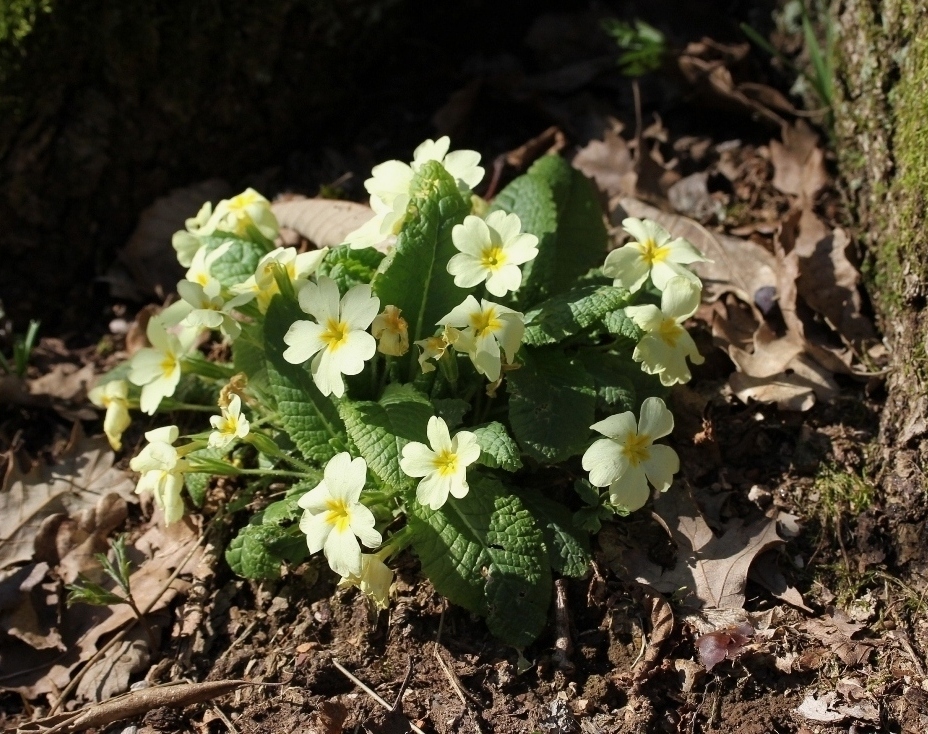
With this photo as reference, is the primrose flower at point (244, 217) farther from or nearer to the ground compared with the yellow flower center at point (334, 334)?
farther from the ground

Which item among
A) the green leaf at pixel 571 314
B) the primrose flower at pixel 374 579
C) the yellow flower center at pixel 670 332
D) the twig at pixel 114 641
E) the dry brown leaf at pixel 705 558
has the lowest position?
the dry brown leaf at pixel 705 558

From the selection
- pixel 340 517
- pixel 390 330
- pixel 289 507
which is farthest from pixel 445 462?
pixel 289 507

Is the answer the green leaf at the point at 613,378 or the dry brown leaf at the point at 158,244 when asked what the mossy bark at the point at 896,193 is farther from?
the dry brown leaf at the point at 158,244

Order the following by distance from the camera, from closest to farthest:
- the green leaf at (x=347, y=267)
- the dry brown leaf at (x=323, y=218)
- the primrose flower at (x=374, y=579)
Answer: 1. the primrose flower at (x=374, y=579)
2. the green leaf at (x=347, y=267)
3. the dry brown leaf at (x=323, y=218)

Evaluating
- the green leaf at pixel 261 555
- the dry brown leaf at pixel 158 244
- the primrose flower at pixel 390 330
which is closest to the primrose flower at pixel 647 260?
the primrose flower at pixel 390 330

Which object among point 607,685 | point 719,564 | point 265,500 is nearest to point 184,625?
point 265,500

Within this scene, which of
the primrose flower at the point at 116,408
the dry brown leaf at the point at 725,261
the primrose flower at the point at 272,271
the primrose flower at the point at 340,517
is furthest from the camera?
the dry brown leaf at the point at 725,261

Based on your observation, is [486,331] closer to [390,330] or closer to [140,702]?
[390,330]

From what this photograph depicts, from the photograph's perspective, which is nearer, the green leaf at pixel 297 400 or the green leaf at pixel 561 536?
the green leaf at pixel 561 536
